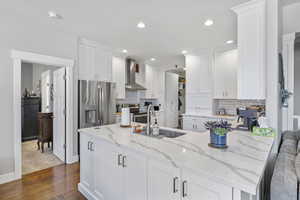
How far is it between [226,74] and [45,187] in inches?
180

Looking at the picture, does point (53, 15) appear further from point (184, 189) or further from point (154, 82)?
point (154, 82)

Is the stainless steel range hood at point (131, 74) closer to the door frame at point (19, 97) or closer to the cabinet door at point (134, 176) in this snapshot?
the door frame at point (19, 97)

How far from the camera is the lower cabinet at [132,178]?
3.50 ft

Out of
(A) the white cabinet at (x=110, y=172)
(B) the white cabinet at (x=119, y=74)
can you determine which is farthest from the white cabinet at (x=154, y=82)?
(A) the white cabinet at (x=110, y=172)

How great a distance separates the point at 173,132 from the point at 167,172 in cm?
95

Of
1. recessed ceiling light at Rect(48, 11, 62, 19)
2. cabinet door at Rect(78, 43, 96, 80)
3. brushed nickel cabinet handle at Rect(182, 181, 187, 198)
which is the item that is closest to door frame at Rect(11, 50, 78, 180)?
cabinet door at Rect(78, 43, 96, 80)

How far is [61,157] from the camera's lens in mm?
3502

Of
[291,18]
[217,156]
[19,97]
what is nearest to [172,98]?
[291,18]

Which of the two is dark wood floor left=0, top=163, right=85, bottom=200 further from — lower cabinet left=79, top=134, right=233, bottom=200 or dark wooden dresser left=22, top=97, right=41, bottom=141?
dark wooden dresser left=22, top=97, right=41, bottom=141

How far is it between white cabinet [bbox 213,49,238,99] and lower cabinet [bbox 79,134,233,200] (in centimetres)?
363

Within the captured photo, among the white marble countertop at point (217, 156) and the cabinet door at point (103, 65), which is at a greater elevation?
the cabinet door at point (103, 65)

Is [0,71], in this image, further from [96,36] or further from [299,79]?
[299,79]

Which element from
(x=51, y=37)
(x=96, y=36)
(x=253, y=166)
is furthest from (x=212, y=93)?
(x=51, y=37)

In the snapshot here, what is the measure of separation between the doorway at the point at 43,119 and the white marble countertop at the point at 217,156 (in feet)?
7.30
